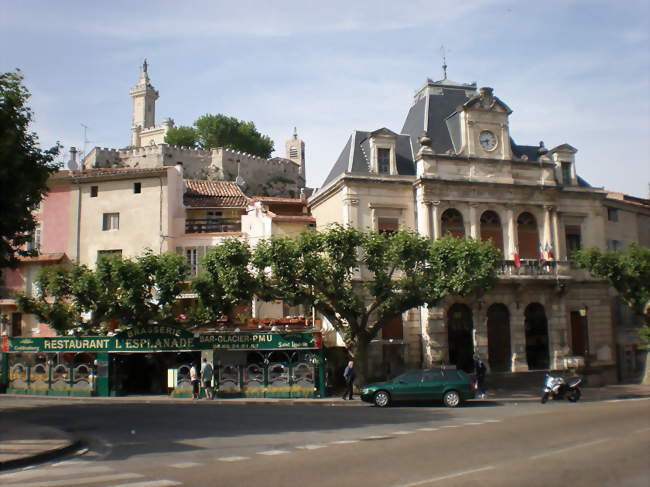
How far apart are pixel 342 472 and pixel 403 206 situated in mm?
23569

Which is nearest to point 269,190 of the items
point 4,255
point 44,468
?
point 4,255

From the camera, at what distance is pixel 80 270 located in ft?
97.3

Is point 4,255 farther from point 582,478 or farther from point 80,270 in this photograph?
point 582,478

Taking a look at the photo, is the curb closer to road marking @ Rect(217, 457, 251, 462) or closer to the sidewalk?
the sidewalk

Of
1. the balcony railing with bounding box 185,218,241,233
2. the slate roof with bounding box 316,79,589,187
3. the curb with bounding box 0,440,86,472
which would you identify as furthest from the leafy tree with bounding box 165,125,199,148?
the curb with bounding box 0,440,86,472

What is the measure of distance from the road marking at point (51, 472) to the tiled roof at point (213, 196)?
29.9m

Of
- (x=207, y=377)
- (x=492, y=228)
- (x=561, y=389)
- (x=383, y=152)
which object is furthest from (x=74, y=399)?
(x=492, y=228)

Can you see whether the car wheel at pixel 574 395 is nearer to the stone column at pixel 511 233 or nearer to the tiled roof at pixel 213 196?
the stone column at pixel 511 233

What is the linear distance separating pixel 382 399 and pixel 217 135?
5641 cm

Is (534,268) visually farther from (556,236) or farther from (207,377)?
(207,377)

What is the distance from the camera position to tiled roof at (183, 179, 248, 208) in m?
42.2

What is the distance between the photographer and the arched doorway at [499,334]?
3325 cm

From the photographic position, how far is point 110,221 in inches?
1510

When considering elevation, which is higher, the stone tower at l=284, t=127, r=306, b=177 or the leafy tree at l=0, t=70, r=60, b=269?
the stone tower at l=284, t=127, r=306, b=177
